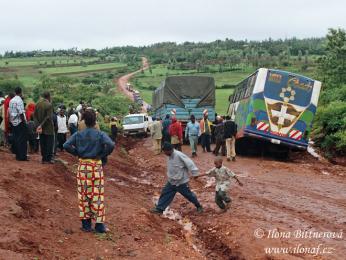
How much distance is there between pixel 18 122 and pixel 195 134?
29.9 ft

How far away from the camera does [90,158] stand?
7910 millimetres

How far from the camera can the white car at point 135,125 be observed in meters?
32.0

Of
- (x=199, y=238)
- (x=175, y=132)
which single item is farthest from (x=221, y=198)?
(x=175, y=132)

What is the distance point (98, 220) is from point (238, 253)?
7.47 ft

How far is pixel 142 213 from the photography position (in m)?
10.4

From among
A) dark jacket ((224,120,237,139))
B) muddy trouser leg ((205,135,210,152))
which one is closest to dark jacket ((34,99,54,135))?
dark jacket ((224,120,237,139))

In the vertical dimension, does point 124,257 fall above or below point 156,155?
above

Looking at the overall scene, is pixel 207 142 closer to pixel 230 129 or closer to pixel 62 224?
pixel 230 129

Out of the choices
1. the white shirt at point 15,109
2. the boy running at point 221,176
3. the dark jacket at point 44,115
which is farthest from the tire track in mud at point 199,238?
the white shirt at point 15,109

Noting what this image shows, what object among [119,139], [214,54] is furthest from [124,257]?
[214,54]

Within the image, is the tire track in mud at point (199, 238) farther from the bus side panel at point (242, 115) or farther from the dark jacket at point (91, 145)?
the bus side panel at point (242, 115)

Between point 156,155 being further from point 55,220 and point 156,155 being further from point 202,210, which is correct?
point 55,220

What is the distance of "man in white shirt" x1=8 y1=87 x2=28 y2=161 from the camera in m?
12.3

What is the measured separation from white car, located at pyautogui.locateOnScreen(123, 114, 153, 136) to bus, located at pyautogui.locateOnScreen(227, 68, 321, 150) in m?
13.4
